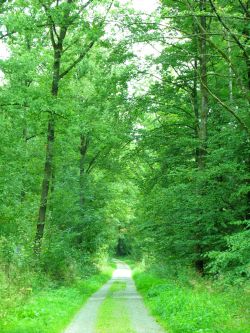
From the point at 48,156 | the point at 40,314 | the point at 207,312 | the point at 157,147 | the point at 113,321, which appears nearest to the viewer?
the point at 207,312

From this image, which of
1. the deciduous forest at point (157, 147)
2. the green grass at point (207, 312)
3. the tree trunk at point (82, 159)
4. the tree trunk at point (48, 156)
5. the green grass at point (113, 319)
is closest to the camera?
the green grass at point (207, 312)

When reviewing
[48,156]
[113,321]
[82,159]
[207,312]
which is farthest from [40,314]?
[82,159]

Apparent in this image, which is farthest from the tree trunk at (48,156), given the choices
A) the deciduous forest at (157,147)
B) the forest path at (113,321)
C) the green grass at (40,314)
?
the forest path at (113,321)

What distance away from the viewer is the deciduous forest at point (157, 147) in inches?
528

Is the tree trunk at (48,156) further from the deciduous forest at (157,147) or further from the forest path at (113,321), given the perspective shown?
the forest path at (113,321)

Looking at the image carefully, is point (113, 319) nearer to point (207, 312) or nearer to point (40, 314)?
point (40, 314)

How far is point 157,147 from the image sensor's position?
971 inches

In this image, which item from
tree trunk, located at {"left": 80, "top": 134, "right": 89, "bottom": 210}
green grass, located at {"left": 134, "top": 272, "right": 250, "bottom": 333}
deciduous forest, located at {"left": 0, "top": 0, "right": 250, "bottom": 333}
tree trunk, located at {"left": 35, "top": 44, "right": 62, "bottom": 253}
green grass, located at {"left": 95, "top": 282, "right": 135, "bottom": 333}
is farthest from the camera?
tree trunk, located at {"left": 80, "top": 134, "right": 89, "bottom": 210}

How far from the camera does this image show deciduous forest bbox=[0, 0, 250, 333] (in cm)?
1341

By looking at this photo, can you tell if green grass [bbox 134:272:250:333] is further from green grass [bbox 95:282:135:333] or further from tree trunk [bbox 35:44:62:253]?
tree trunk [bbox 35:44:62:253]

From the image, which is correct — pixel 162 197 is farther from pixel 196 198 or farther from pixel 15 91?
pixel 15 91

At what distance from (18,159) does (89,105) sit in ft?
24.7

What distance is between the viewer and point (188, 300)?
44.7 feet

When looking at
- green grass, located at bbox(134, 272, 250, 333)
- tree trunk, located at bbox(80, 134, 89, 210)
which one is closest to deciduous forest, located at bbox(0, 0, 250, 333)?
green grass, located at bbox(134, 272, 250, 333)
